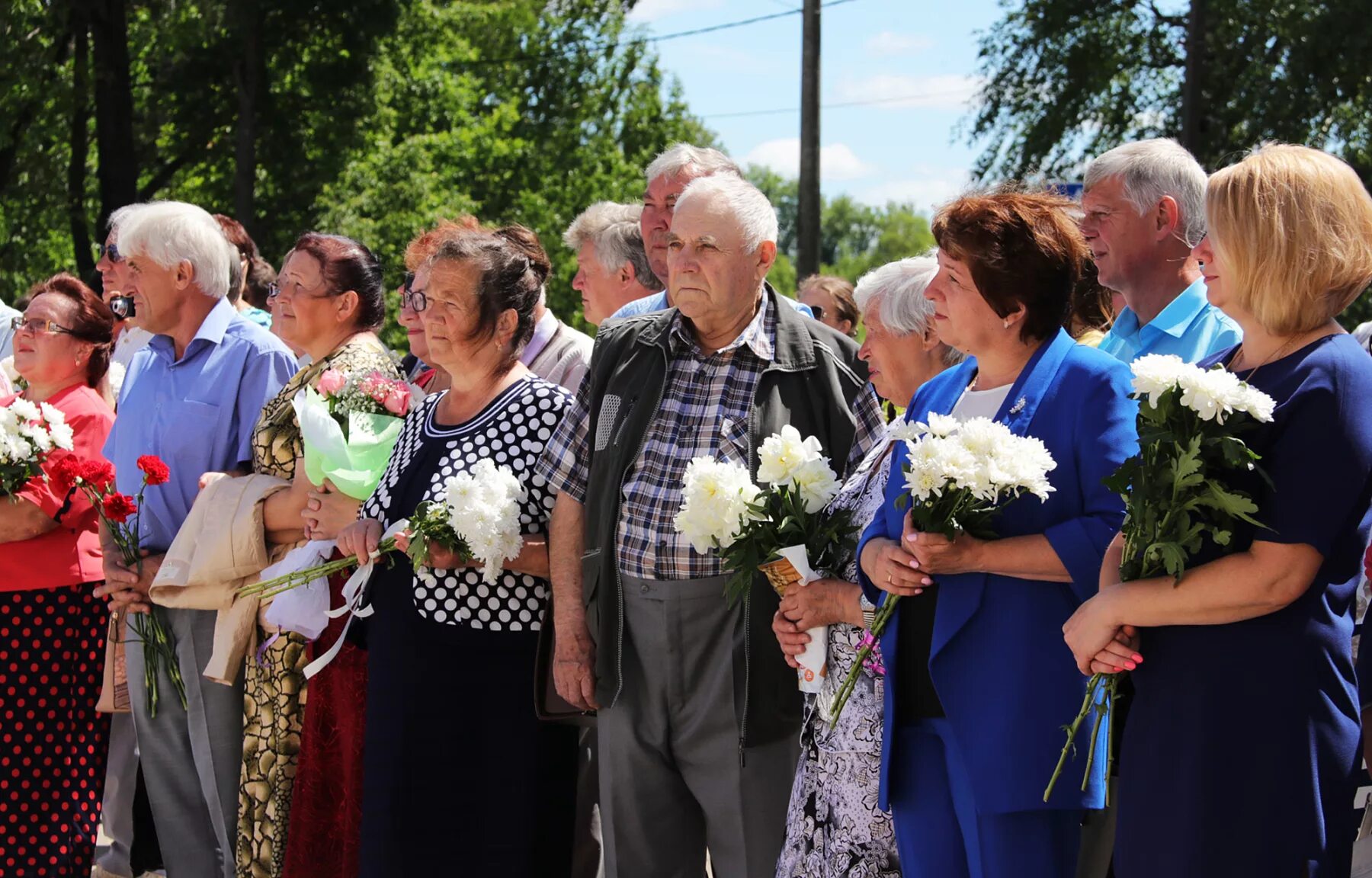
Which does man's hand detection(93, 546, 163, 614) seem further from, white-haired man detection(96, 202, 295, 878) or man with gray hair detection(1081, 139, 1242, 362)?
man with gray hair detection(1081, 139, 1242, 362)

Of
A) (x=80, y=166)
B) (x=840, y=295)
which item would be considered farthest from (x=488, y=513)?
(x=80, y=166)

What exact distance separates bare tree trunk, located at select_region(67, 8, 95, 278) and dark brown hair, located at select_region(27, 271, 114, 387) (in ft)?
53.6

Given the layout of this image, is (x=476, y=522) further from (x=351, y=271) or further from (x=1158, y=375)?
(x=1158, y=375)

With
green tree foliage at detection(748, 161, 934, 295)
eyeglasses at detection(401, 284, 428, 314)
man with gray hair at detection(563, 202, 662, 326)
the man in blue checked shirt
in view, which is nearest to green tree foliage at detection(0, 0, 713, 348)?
man with gray hair at detection(563, 202, 662, 326)

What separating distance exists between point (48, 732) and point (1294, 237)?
499 cm

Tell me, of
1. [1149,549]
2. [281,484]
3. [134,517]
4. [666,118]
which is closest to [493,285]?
[281,484]

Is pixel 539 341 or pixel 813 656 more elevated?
pixel 539 341

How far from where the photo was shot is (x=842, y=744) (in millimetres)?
3758

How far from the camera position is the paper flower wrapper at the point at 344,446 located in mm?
4973

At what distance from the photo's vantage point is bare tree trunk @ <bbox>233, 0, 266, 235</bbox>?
21.5 m

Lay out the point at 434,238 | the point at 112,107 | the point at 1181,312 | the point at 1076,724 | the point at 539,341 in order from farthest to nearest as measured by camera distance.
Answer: the point at 112,107, the point at 539,341, the point at 434,238, the point at 1181,312, the point at 1076,724

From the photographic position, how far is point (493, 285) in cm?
484

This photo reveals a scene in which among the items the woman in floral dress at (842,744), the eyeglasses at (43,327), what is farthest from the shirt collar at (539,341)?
the woman in floral dress at (842,744)

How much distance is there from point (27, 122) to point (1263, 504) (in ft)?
74.6
